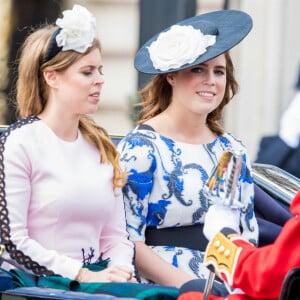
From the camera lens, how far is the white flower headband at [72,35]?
15.4 ft

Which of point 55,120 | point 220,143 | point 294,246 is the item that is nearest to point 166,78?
point 220,143

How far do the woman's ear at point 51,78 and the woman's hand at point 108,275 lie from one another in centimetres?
60

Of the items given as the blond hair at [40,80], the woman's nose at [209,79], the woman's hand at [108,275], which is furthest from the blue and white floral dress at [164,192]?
the woman's hand at [108,275]

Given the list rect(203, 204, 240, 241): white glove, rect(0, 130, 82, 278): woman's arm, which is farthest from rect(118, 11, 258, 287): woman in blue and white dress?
rect(203, 204, 240, 241): white glove

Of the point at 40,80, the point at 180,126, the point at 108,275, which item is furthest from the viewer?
the point at 180,126

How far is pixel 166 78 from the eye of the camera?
5.17 metres

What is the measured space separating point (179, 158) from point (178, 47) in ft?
1.20

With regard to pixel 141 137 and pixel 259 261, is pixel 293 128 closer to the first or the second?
pixel 141 137

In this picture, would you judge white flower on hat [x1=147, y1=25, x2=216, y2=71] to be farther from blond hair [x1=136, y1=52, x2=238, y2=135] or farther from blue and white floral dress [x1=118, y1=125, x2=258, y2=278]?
blue and white floral dress [x1=118, y1=125, x2=258, y2=278]

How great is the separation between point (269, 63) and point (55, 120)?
17.7 feet

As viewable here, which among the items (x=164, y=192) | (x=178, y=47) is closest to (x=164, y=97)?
(x=178, y=47)

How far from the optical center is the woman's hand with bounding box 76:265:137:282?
4465mm

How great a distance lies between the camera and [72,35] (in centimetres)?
468

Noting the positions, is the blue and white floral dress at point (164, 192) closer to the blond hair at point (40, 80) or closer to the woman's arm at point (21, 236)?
the blond hair at point (40, 80)
